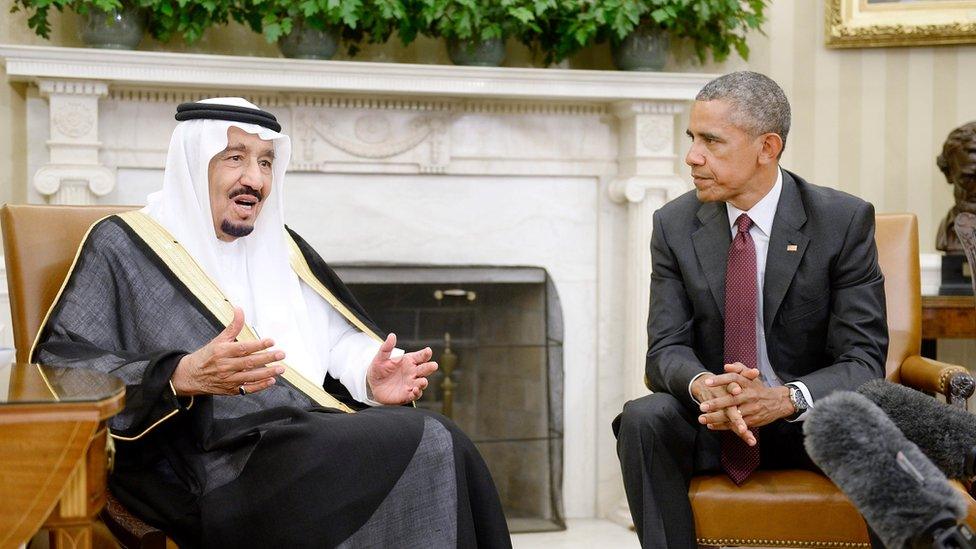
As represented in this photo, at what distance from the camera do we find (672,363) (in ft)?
9.17

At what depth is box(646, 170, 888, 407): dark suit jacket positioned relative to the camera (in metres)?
2.84

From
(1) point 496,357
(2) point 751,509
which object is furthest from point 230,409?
(1) point 496,357

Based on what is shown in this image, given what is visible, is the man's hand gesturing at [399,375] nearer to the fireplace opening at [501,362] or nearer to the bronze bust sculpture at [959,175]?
the fireplace opening at [501,362]

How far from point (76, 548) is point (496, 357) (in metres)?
2.86

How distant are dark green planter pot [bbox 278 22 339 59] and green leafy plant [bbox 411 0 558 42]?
34cm

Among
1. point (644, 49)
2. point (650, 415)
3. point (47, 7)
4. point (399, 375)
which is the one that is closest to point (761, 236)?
point (650, 415)

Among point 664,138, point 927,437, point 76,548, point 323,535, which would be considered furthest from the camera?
point 664,138

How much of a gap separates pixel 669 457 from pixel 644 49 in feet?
7.15

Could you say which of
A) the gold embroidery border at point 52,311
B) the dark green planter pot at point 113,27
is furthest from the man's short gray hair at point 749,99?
the dark green planter pot at point 113,27

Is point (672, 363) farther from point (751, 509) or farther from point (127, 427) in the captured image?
point (127, 427)

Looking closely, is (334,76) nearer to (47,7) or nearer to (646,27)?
(47,7)

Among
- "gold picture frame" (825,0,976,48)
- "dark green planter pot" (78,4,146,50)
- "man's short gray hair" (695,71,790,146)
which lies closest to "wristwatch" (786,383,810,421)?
"man's short gray hair" (695,71,790,146)

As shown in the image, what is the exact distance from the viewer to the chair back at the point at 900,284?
3324mm

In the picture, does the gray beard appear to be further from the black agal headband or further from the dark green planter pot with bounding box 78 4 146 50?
the dark green planter pot with bounding box 78 4 146 50
